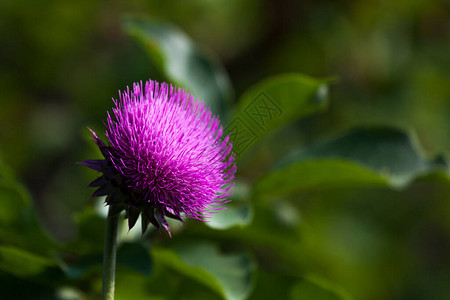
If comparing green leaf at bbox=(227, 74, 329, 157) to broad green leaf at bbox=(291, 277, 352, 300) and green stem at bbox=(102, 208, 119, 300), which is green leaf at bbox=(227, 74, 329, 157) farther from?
green stem at bbox=(102, 208, 119, 300)

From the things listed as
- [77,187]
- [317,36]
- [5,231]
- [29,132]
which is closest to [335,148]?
[5,231]

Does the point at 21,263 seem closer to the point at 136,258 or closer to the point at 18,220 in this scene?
the point at 18,220

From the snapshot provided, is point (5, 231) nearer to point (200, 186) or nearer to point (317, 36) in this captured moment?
point (200, 186)

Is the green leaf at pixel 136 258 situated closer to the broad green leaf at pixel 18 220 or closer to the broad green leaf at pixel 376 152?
the broad green leaf at pixel 18 220

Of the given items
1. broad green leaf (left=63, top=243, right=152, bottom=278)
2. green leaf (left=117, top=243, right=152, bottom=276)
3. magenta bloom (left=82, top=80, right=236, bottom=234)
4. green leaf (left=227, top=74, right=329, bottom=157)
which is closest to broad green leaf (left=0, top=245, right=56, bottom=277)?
broad green leaf (left=63, top=243, right=152, bottom=278)

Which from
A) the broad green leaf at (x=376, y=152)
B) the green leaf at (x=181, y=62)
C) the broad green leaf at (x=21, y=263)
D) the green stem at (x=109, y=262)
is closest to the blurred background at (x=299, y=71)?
the green leaf at (x=181, y=62)
